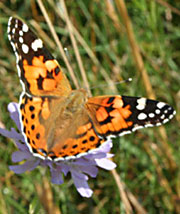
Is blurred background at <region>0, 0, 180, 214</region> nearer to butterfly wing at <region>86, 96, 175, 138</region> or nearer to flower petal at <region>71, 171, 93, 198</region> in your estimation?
flower petal at <region>71, 171, 93, 198</region>

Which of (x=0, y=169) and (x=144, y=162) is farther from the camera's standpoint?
(x=144, y=162)

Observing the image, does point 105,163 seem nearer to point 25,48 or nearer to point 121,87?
point 25,48

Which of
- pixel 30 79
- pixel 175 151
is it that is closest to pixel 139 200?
pixel 175 151

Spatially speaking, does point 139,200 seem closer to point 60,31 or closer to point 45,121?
point 45,121

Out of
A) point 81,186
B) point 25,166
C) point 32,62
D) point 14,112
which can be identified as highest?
point 32,62

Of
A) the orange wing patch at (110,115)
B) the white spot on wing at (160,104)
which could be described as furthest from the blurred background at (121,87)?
the white spot on wing at (160,104)

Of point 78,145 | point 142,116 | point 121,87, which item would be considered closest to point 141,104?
point 142,116

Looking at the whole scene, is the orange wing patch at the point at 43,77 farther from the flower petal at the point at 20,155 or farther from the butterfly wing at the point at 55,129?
the flower petal at the point at 20,155
